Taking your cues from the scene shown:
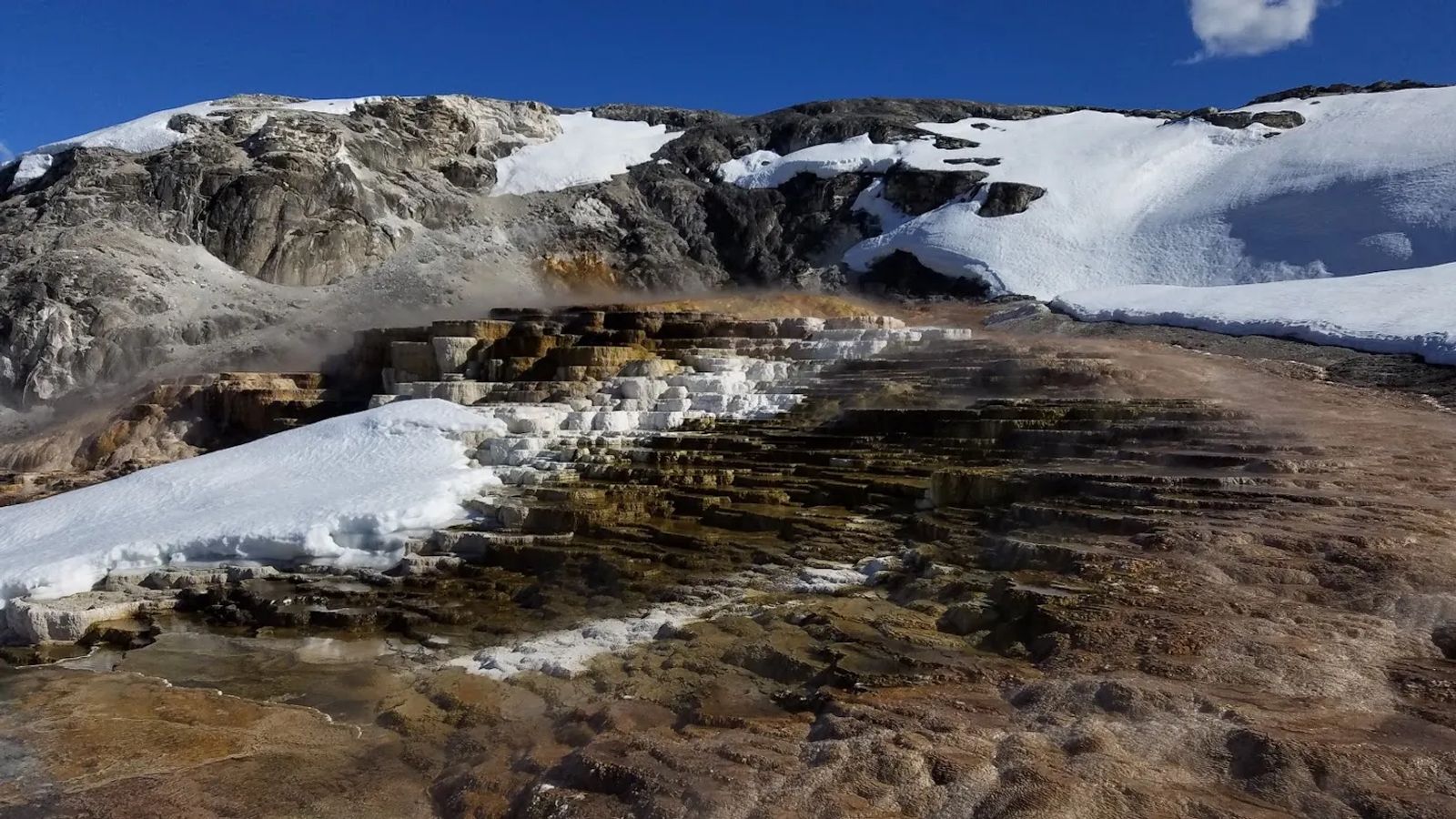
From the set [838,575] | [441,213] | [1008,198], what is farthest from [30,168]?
[838,575]

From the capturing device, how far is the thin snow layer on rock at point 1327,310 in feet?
30.3

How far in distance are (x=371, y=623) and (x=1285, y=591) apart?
16.6 ft

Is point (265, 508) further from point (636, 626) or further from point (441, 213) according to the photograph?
point (441, 213)

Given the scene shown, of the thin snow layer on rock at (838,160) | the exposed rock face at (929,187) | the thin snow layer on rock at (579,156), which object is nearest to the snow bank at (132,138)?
the thin snow layer on rock at (579,156)

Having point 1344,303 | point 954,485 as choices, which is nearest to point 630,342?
point 954,485

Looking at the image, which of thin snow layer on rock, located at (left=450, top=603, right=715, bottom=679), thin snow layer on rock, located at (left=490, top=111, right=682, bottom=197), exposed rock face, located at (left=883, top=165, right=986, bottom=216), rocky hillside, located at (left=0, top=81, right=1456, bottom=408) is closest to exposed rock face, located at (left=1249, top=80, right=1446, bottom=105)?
rocky hillside, located at (left=0, top=81, right=1456, bottom=408)

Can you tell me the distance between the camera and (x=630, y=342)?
38.9ft

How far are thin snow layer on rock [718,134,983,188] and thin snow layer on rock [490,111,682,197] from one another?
303 centimetres

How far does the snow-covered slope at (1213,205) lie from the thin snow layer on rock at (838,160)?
0.11 m

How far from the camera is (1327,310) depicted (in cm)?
1059

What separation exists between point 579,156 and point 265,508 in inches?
792

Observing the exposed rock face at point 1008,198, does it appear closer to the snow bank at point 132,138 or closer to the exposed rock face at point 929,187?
the exposed rock face at point 929,187

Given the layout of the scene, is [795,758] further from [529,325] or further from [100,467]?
[100,467]

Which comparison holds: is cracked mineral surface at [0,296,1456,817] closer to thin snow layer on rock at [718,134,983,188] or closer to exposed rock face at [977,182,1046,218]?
exposed rock face at [977,182,1046,218]
